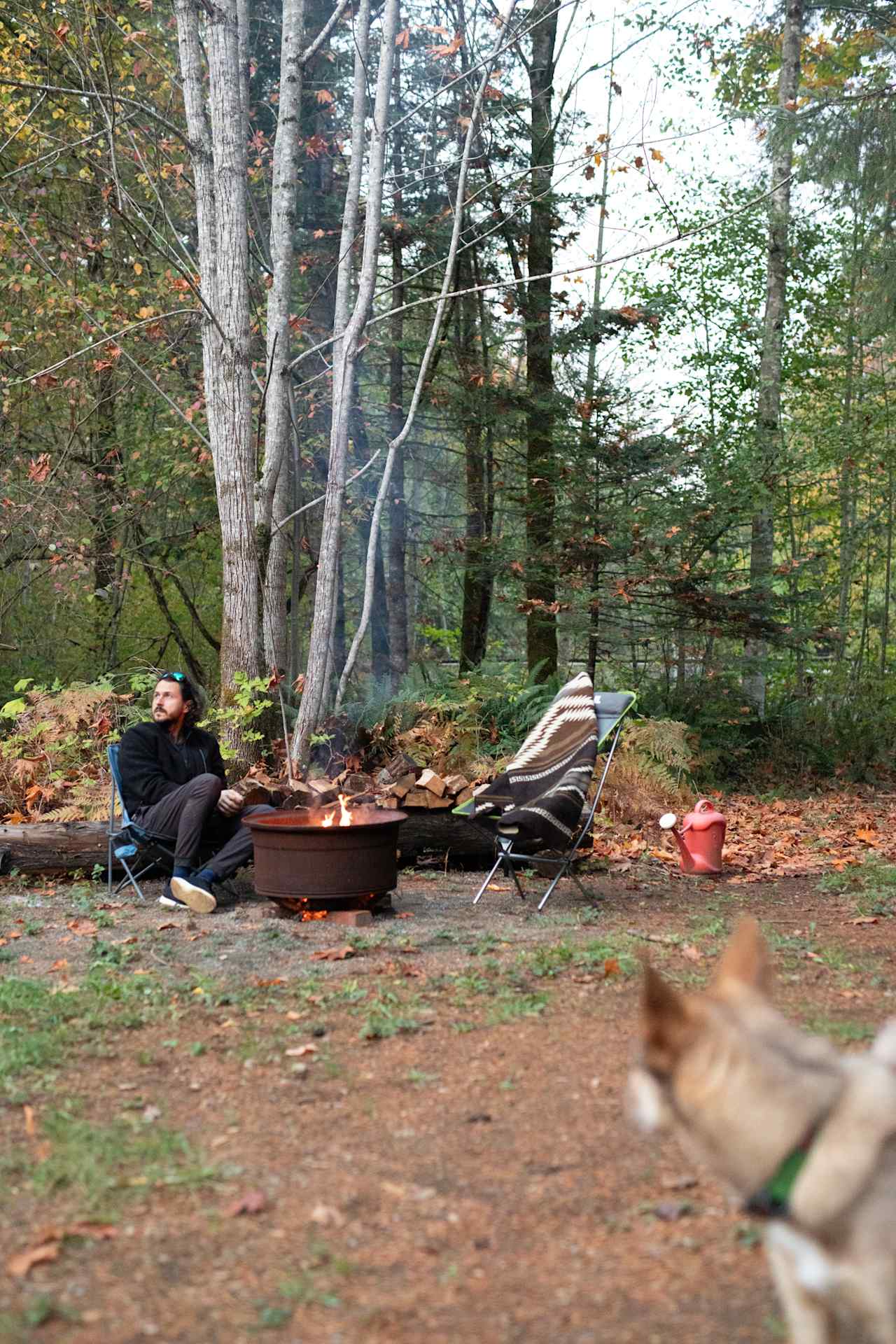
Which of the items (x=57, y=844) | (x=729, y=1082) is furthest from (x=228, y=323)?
(x=729, y=1082)

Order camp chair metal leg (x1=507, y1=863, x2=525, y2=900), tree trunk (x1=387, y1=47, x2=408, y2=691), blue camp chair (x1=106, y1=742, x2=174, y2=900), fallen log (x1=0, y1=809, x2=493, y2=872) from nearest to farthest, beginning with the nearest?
camp chair metal leg (x1=507, y1=863, x2=525, y2=900) < blue camp chair (x1=106, y1=742, x2=174, y2=900) < fallen log (x1=0, y1=809, x2=493, y2=872) < tree trunk (x1=387, y1=47, x2=408, y2=691)

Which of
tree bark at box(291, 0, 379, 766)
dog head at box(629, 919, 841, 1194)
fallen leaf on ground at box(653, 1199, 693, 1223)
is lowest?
fallen leaf on ground at box(653, 1199, 693, 1223)

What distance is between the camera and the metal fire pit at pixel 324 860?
563 centimetres

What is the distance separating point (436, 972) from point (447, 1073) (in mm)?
1113

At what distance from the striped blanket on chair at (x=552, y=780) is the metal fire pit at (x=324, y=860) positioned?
66 cm

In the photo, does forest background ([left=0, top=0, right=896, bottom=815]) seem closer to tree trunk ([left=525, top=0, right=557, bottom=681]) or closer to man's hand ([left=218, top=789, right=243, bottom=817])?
tree trunk ([left=525, top=0, right=557, bottom=681])

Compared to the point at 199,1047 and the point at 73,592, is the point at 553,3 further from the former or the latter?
the point at 199,1047

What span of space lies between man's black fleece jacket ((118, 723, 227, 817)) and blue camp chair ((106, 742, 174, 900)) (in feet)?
0.18

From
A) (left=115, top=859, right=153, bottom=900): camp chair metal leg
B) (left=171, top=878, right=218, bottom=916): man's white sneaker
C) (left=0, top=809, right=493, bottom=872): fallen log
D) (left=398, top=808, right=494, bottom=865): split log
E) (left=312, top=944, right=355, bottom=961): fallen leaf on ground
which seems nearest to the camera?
(left=312, top=944, right=355, bottom=961): fallen leaf on ground

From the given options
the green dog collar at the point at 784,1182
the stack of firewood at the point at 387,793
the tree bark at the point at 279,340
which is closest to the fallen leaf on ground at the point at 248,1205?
the green dog collar at the point at 784,1182

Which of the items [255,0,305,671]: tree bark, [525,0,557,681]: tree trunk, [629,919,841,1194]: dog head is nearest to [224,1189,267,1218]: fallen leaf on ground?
[629,919,841,1194]: dog head

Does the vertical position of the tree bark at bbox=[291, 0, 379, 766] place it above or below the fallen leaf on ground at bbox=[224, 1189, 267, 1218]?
above

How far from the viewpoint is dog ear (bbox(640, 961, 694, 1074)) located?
1815 millimetres

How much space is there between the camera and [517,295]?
11.4m
